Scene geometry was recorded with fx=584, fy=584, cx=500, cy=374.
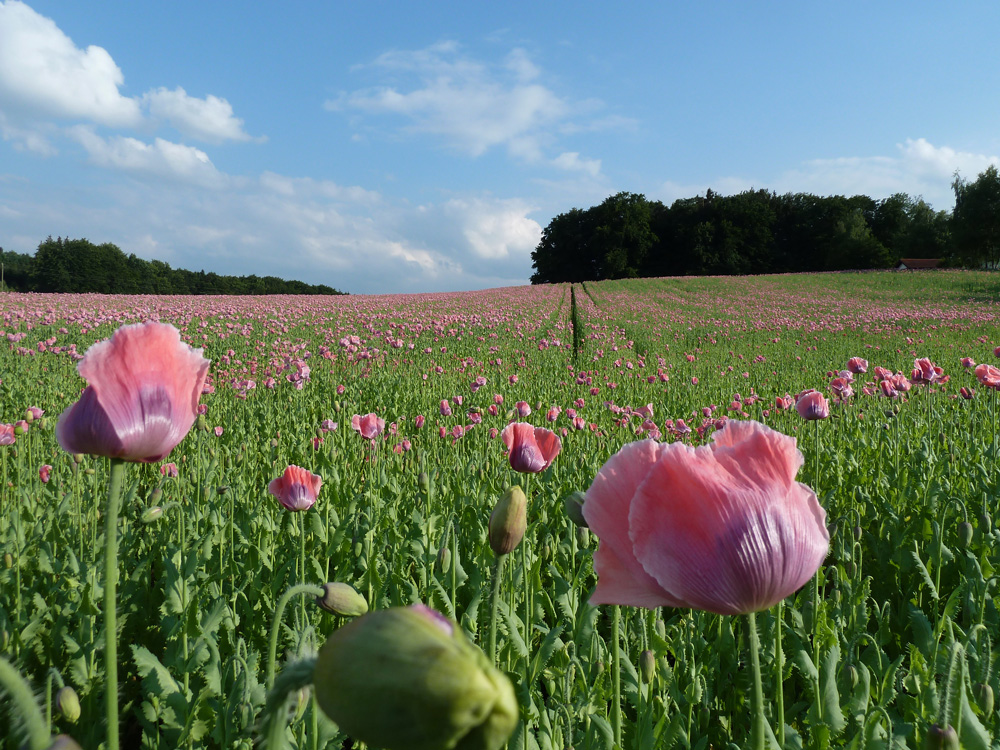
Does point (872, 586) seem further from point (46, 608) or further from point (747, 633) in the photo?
point (46, 608)

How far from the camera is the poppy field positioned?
0.68 metres

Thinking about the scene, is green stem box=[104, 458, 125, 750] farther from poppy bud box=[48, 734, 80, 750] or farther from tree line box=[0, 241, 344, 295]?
tree line box=[0, 241, 344, 295]

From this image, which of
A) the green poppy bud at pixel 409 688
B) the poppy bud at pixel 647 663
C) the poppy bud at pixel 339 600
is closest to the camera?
the green poppy bud at pixel 409 688

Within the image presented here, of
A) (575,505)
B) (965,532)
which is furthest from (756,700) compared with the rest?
(965,532)

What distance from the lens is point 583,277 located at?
65938 mm

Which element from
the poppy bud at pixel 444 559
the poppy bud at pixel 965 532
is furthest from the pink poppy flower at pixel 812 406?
the poppy bud at pixel 444 559

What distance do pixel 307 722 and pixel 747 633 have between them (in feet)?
3.58

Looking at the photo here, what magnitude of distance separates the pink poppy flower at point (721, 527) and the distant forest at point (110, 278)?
169ft

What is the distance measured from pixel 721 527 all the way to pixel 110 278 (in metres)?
61.1

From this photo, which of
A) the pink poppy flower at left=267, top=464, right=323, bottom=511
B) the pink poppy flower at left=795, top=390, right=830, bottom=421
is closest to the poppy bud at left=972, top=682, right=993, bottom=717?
the pink poppy flower at left=795, top=390, right=830, bottom=421

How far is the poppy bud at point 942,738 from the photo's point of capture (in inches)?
35.9

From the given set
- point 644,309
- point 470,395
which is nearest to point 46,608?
point 470,395

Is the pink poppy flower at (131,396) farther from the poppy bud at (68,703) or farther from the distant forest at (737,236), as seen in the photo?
the distant forest at (737,236)

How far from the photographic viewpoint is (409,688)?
1.20 ft
